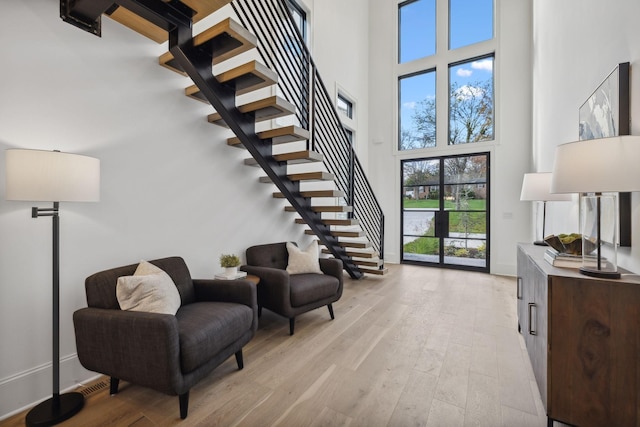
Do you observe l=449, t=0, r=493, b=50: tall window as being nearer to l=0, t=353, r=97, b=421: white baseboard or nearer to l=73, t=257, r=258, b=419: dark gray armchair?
l=73, t=257, r=258, b=419: dark gray armchair

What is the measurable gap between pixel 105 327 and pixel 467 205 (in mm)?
5933

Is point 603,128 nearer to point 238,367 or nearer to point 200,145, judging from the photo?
point 238,367

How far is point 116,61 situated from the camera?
2232 millimetres

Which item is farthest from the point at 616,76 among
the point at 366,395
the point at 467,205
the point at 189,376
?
the point at 467,205

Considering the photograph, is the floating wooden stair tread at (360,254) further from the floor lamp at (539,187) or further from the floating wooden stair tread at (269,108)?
the floating wooden stair tread at (269,108)

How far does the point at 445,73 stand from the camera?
593cm

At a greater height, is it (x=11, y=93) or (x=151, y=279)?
(x=11, y=93)

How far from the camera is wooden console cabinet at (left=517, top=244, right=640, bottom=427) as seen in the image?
1336 mm

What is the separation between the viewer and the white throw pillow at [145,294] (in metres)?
1.84

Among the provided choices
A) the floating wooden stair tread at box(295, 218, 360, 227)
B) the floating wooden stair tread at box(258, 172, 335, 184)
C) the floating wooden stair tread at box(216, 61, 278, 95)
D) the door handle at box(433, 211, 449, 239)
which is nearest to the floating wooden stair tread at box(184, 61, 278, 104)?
the floating wooden stair tread at box(216, 61, 278, 95)

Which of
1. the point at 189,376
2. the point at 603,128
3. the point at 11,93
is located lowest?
the point at 189,376

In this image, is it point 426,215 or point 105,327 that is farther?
point 426,215

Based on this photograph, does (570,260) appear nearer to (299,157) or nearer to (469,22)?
Answer: (299,157)

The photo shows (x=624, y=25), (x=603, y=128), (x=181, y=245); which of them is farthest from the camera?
(x=181, y=245)
